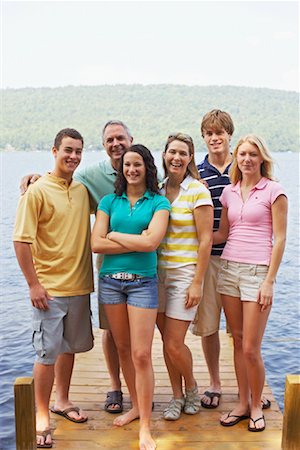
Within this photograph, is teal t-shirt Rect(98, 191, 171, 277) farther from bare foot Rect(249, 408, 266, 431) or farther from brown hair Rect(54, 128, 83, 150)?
bare foot Rect(249, 408, 266, 431)

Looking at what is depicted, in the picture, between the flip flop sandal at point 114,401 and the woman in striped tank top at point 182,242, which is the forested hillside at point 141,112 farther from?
the woman in striped tank top at point 182,242

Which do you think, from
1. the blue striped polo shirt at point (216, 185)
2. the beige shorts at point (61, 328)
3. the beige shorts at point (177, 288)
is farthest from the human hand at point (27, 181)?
Answer: the blue striped polo shirt at point (216, 185)

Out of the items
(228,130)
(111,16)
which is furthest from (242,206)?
(111,16)

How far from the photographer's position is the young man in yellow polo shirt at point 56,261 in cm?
341

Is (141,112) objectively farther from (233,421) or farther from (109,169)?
(233,421)

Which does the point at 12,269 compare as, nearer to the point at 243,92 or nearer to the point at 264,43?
the point at 243,92

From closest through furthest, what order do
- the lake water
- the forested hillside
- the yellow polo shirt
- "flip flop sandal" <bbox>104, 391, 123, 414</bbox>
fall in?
the yellow polo shirt < "flip flop sandal" <bbox>104, 391, 123, 414</bbox> < the lake water < the forested hillside

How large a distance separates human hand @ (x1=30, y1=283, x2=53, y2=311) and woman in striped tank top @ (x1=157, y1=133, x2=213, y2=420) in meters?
0.74

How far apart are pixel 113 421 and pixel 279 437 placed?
1112 mm

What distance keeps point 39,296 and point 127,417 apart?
108 cm

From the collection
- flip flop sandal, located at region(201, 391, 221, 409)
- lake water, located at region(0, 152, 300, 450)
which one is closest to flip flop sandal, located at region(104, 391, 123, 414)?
flip flop sandal, located at region(201, 391, 221, 409)

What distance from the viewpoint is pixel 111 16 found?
253 feet

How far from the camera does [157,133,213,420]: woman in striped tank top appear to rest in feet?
11.3

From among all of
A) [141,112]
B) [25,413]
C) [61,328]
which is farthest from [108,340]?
[141,112]
